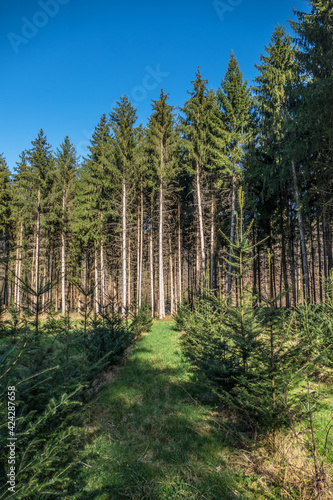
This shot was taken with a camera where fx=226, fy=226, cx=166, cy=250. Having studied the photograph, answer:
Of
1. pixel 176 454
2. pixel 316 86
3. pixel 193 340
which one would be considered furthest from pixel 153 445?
pixel 316 86

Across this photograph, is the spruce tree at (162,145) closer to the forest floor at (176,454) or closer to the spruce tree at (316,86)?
the spruce tree at (316,86)

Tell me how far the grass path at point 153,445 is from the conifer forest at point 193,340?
0.02 meters

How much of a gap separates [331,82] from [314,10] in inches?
239

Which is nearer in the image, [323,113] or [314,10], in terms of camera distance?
[323,113]

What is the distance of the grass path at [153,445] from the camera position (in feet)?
9.49

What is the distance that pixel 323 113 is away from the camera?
927cm

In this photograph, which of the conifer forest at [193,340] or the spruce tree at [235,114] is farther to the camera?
the spruce tree at [235,114]

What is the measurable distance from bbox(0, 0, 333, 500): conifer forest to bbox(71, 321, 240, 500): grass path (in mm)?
24

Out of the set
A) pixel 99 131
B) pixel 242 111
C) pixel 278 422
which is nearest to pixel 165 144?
pixel 242 111

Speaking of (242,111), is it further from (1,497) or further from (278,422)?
(1,497)

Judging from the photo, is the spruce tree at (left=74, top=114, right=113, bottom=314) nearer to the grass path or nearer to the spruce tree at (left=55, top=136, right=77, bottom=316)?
the spruce tree at (left=55, top=136, right=77, bottom=316)

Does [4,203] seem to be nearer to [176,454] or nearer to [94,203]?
[94,203]

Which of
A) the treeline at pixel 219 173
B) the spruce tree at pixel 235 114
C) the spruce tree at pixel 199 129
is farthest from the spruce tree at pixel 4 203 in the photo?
the spruce tree at pixel 235 114

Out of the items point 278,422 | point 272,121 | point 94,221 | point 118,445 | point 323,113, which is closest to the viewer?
point 278,422
